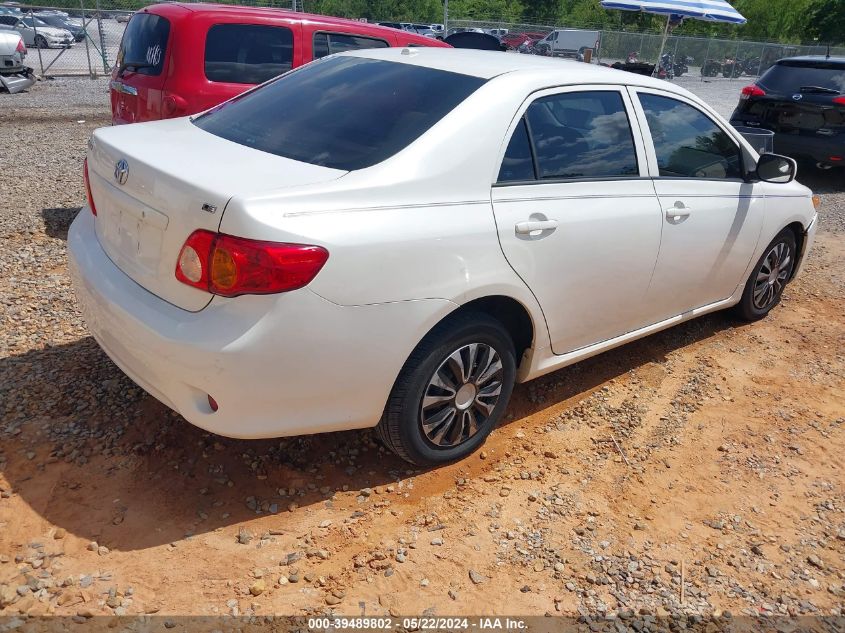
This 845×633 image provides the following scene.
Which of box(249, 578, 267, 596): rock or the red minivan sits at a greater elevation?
the red minivan

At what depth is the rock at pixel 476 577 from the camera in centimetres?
266

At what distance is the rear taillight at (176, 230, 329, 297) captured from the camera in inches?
94.9

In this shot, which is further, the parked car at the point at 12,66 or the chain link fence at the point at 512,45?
the chain link fence at the point at 512,45

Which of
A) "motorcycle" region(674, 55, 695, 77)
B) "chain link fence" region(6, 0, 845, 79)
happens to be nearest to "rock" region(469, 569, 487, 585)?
"chain link fence" region(6, 0, 845, 79)

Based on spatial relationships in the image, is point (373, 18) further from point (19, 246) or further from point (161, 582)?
point (161, 582)

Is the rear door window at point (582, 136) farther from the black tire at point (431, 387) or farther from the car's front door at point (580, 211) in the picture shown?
the black tire at point (431, 387)

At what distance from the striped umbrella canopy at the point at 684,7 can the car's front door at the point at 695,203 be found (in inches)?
352

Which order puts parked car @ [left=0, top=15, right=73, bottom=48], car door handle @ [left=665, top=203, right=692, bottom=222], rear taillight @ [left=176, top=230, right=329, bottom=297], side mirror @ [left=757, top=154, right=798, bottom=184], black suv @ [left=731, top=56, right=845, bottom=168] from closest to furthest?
rear taillight @ [left=176, top=230, right=329, bottom=297], car door handle @ [left=665, top=203, right=692, bottom=222], side mirror @ [left=757, top=154, right=798, bottom=184], black suv @ [left=731, top=56, right=845, bottom=168], parked car @ [left=0, top=15, right=73, bottom=48]

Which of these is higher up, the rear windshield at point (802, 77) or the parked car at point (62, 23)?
the rear windshield at point (802, 77)

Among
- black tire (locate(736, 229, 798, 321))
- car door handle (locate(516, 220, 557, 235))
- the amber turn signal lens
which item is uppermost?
car door handle (locate(516, 220, 557, 235))

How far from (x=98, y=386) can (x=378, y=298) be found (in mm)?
1826

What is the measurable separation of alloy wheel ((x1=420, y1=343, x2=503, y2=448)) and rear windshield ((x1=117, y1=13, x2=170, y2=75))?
4167 mm

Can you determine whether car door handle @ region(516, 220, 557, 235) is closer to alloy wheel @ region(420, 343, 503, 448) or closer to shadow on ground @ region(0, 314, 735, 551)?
alloy wheel @ region(420, 343, 503, 448)

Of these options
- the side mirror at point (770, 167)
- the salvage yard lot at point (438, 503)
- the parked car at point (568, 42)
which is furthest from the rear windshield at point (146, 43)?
the parked car at point (568, 42)
